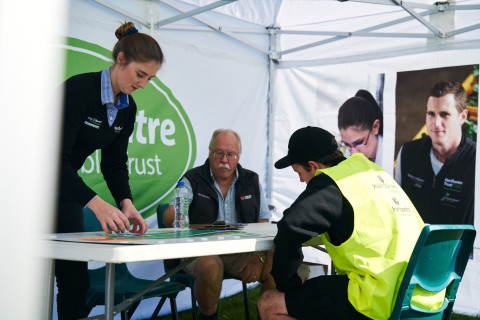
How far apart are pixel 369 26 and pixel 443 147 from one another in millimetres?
1301

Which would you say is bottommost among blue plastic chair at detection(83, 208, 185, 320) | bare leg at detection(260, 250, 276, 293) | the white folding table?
blue plastic chair at detection(83, 208, 185, 320)

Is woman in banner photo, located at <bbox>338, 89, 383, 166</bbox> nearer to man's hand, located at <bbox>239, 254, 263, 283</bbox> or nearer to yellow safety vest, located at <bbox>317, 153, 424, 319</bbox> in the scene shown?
man's hand, located at <bbox>239, 254, 263, 283</bbox>

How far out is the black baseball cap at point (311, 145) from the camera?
6.95 feet

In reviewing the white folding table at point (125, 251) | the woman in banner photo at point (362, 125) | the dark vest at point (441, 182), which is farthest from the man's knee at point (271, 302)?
the woman in banner photo at point (362, 125)

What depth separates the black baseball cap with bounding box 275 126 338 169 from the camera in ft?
6.95

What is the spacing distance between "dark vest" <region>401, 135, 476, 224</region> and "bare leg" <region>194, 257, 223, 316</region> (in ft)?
7.47

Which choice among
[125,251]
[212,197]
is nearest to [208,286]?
[212,197]

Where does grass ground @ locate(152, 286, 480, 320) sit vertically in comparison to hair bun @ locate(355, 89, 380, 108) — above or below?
below

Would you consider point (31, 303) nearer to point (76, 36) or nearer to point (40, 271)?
point (40, 271)

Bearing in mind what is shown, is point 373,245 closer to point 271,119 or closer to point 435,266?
point 435,266

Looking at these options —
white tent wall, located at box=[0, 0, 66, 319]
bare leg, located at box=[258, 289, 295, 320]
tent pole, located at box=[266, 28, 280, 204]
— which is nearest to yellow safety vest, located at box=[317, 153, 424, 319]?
bare leg, located at box=[258, 289, 295, 320]

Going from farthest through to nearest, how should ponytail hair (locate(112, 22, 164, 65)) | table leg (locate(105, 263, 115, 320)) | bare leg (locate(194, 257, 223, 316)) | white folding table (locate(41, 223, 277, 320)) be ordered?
bare leg (locate(194, 257, 223, 316)), ponytail hair (locate(112, 22, 164, 65)), table leg (locate(105, 263, 115, 320)), white folding table (locate(41, 223, 277, 320))

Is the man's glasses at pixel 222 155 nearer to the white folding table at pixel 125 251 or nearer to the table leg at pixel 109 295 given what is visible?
the white folding table at pixel 125 251

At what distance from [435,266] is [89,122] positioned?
1.50 meters
